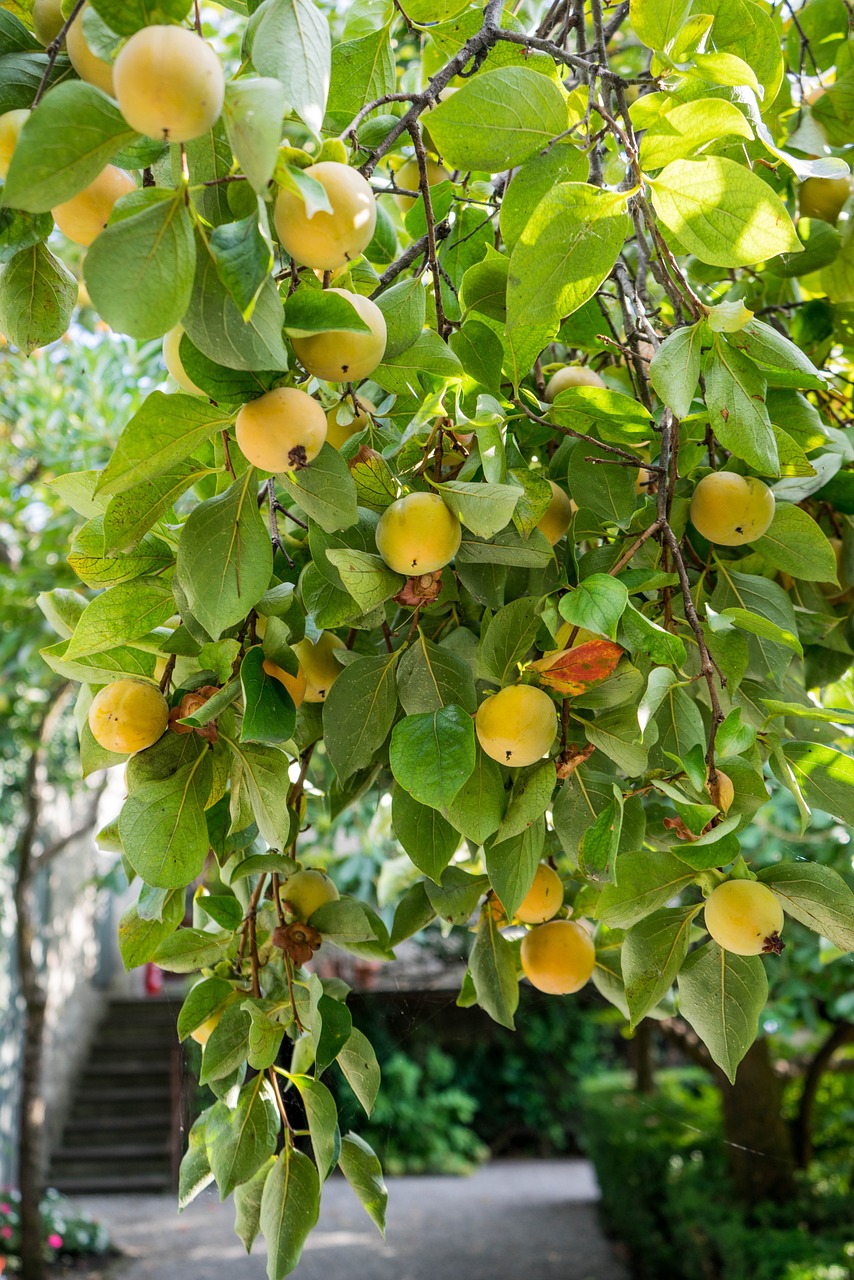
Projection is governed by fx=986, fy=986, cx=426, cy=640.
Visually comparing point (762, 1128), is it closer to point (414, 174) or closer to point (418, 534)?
point (414, 174)

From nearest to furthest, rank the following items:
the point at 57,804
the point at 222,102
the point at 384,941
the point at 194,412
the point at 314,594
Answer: the point at 222,102
the point at 194,412
the point at 314,594
the point at 384,941
the point at 57,804

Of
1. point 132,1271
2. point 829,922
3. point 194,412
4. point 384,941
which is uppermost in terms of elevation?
point 194,412

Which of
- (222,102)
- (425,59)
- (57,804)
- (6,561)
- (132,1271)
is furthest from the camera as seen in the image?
(57,804)

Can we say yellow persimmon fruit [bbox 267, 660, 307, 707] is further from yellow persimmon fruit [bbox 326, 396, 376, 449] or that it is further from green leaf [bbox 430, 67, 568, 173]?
green leaf [bbox 430, 67, 568, 173]

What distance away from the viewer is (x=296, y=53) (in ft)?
1.65

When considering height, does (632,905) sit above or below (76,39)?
below

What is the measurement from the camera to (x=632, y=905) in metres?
0.60

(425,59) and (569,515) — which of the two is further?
(425,59)

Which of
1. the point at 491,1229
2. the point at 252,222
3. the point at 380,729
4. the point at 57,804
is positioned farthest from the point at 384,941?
the point at 57,804

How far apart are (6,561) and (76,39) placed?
4.82 meters

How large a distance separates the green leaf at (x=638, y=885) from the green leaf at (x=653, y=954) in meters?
0.03

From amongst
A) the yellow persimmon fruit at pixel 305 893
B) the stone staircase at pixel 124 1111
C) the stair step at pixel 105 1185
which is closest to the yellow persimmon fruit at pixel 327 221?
the yellow persimmon fruit at pixel 305 893

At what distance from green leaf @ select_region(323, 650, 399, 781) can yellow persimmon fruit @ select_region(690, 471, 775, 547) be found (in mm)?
253

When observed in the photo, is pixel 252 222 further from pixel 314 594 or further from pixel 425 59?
pixel 425 59
